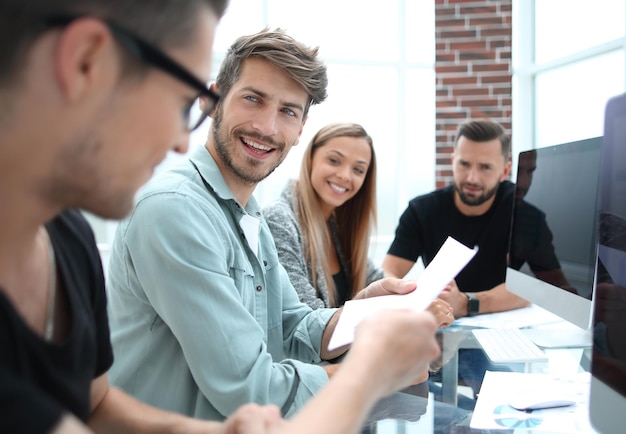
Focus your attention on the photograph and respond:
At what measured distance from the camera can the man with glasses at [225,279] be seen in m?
1.16

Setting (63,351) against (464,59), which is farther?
(464,59)

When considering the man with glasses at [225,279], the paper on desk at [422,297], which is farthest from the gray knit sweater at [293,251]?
the paper on desk at [422,297]

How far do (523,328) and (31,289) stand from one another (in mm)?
1874

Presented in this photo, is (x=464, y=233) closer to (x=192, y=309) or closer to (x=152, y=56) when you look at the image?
(x=192, y=309)

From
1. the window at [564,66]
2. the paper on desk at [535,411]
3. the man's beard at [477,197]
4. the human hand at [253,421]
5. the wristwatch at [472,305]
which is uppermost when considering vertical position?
the window at [564,66]

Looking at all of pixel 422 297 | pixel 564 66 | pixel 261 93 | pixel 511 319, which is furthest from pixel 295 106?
pixel 564 66

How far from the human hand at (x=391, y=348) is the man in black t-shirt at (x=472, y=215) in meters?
2.24

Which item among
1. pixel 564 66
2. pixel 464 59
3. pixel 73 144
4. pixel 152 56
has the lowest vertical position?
pixel 73 144

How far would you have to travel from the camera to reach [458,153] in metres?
3.28

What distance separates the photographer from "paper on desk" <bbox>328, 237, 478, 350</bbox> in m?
1.00

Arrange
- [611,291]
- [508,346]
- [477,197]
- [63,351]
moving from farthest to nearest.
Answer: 1. [477,197]
2. [508,346]
3. [611,291]
4. [63,351]

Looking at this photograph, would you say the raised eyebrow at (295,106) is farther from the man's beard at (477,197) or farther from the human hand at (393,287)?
the man's beard at (477,197)

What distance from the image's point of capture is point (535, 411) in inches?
48.3

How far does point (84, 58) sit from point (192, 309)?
26.3 inches
